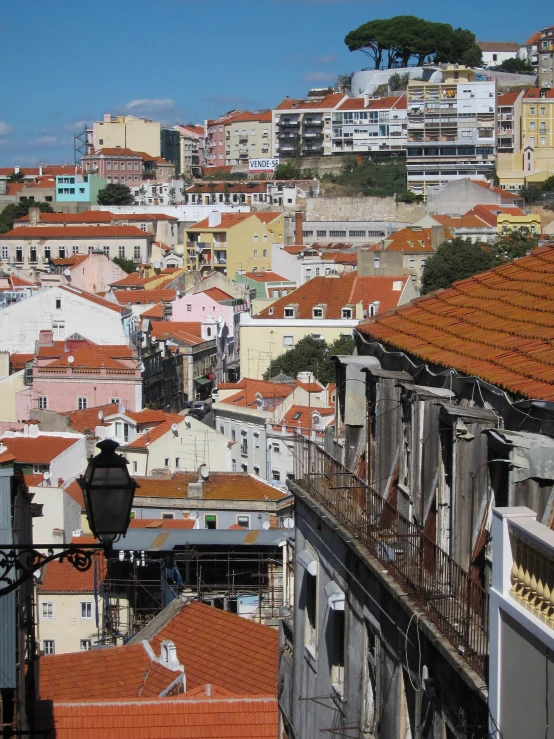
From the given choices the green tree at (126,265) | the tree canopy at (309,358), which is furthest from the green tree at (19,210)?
the tree canopy at (309,358)

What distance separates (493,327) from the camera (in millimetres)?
8047


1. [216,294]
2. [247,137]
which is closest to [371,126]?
[247,137]

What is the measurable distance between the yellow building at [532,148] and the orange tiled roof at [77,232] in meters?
25.7

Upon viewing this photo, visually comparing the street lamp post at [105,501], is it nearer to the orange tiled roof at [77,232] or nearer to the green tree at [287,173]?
the orange tiled roof at [77,232]

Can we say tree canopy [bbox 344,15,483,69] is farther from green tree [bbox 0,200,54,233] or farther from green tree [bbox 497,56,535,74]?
green tree [bbox 0,200,54,233]

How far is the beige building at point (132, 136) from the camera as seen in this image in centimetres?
12212

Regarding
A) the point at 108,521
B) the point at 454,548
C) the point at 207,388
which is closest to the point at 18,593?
the point at 454,548

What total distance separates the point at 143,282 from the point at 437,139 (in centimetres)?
3023

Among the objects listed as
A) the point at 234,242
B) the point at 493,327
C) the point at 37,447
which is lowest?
the point at 37,447

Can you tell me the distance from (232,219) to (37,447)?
53.3 m

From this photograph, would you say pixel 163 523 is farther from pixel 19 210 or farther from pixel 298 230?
pixel 19 210

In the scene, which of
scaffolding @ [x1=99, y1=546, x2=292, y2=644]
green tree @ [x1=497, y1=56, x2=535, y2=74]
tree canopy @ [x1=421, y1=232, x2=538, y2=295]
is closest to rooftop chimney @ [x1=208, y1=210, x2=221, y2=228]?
tree canopy @ [x1=421, y1=232, x2=538, y2=295]

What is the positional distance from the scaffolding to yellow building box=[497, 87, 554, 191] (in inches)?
3040

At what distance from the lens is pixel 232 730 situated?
13789mm
